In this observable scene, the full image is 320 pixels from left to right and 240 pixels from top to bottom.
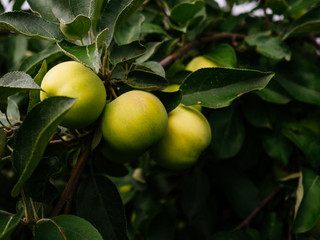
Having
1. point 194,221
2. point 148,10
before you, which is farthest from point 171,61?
point 194,221

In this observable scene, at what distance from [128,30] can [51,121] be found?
50 centimetres

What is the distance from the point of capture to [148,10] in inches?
44.1

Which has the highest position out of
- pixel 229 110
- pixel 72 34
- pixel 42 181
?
pixel 72 34

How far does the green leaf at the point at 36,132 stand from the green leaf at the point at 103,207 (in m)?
0.20

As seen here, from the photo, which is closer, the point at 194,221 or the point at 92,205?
the point at 92,205

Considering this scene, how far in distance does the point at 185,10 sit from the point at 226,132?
1.28 ft

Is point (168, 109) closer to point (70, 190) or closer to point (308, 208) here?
point (70, 190)

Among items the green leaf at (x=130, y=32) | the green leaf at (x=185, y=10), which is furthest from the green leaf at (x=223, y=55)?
the green leaf at (x=130, y=32)

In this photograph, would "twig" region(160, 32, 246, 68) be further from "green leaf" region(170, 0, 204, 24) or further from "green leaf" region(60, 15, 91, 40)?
"green leaf" region(60, 15, 91, 40)

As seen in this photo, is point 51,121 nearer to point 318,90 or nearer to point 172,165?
point 172,165

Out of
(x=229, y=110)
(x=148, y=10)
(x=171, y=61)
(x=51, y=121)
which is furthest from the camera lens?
(x=148, y=10)

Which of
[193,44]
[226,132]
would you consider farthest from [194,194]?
[193,44]

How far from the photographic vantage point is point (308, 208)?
2.55ft

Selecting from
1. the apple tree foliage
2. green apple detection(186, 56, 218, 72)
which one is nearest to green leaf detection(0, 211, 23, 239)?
the apple tree foliage
